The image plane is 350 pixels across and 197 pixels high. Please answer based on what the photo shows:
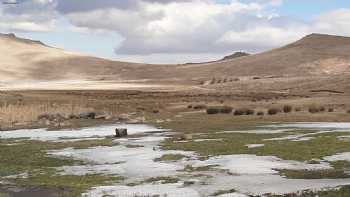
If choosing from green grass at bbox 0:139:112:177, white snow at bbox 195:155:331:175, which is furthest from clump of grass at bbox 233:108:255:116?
white snow at bbox 195:155:331:175

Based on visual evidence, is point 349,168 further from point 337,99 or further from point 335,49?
point 335,49

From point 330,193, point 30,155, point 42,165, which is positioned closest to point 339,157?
point 330,193

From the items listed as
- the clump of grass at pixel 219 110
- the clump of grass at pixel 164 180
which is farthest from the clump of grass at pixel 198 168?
the clump of grass at pixel 219 110

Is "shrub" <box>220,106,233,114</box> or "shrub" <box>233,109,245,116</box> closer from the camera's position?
"shrub" <box>233,109,245,116</box>

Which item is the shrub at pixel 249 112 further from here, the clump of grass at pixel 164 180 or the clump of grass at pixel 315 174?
the clump of grass at pixel 164 180

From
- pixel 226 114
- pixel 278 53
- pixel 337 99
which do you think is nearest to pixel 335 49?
pixel 278 53

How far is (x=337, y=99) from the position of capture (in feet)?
243

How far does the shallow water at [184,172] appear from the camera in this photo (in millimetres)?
20172

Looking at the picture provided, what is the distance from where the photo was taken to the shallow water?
20.2 m

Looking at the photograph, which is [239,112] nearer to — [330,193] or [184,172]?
[184,172]

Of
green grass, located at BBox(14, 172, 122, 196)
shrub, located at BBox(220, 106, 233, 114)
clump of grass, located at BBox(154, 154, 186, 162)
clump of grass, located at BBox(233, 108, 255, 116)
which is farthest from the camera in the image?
shrub, located at BBox(220, 106, 233, 114)

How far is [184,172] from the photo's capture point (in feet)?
78.3

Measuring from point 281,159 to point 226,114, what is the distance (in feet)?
102

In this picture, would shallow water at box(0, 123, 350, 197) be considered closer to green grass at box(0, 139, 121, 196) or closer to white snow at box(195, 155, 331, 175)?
white snow at box(195, 155, 331, 175)
